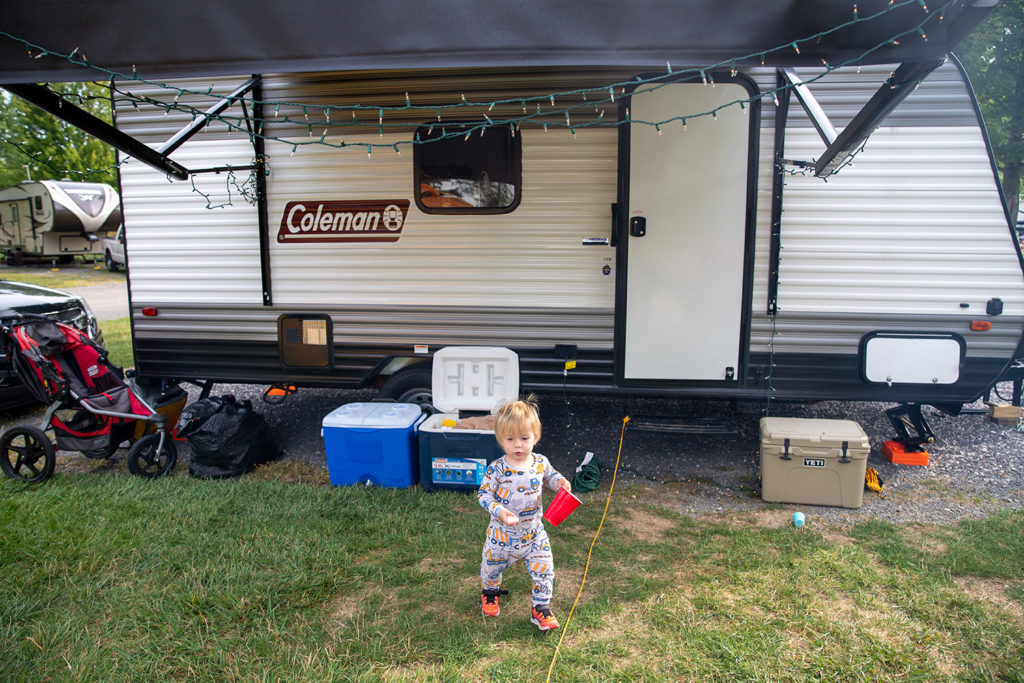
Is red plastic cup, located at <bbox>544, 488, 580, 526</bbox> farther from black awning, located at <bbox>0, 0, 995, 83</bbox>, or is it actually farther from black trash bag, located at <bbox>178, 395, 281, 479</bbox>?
black trash bag, located at <bbox>178, 395, 281, 479</bbox>

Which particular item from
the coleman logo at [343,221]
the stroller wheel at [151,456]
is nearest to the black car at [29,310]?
the stroller wheel at [151,456]

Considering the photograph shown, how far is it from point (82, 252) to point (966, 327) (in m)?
22.6

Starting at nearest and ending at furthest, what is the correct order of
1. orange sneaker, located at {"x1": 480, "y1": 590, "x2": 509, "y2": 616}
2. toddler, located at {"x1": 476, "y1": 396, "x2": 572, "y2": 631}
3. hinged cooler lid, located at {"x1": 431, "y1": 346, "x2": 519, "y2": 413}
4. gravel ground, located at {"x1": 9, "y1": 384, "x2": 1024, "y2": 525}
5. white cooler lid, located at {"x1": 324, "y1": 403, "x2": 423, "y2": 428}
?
1. toddler, located at {"x1": 476, "y1": 396, "x2": 572, "y2": 631}
2. orange sneaker, located at {"x1": 480, "y1": 590, "x2": 509, "y2": 616}
3. gravel ground, located at {"x1": 9, "y1": 384, "x2": 1024, "y2": 525}
4. white cooler lid, located at {"x1": 324, "y1": 403, "x2": 423, "y2": 428}
5. hinged cooler lid, located at {"x1": 431, "y1": 346, "x2": 519, "y2": 413}

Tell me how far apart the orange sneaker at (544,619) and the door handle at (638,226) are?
8.71ft

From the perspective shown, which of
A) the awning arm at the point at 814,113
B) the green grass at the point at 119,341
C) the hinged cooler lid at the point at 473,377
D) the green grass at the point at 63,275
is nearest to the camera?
the awning arm at the point at 814,113

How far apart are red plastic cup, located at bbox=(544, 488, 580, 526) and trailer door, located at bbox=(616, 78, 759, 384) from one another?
209 centimetres

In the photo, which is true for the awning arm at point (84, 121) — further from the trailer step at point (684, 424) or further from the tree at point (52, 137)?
the tree at point (52, 137)

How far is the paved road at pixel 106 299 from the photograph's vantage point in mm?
12500

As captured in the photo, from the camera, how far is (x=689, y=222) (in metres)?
4.63

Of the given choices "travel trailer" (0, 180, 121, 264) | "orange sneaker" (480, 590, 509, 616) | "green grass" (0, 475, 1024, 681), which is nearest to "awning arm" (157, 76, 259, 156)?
"green grass" (0, 475, 1024, 681)

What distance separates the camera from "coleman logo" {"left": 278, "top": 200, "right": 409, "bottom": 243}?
4.94 m

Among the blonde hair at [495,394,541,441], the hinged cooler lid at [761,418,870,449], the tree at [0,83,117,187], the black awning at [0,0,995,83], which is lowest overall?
the hinged cooler lid at [761,418,870,449]

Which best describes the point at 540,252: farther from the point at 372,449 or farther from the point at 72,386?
the point at 72,386

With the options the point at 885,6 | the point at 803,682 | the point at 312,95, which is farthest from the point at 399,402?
the point at 885,6
